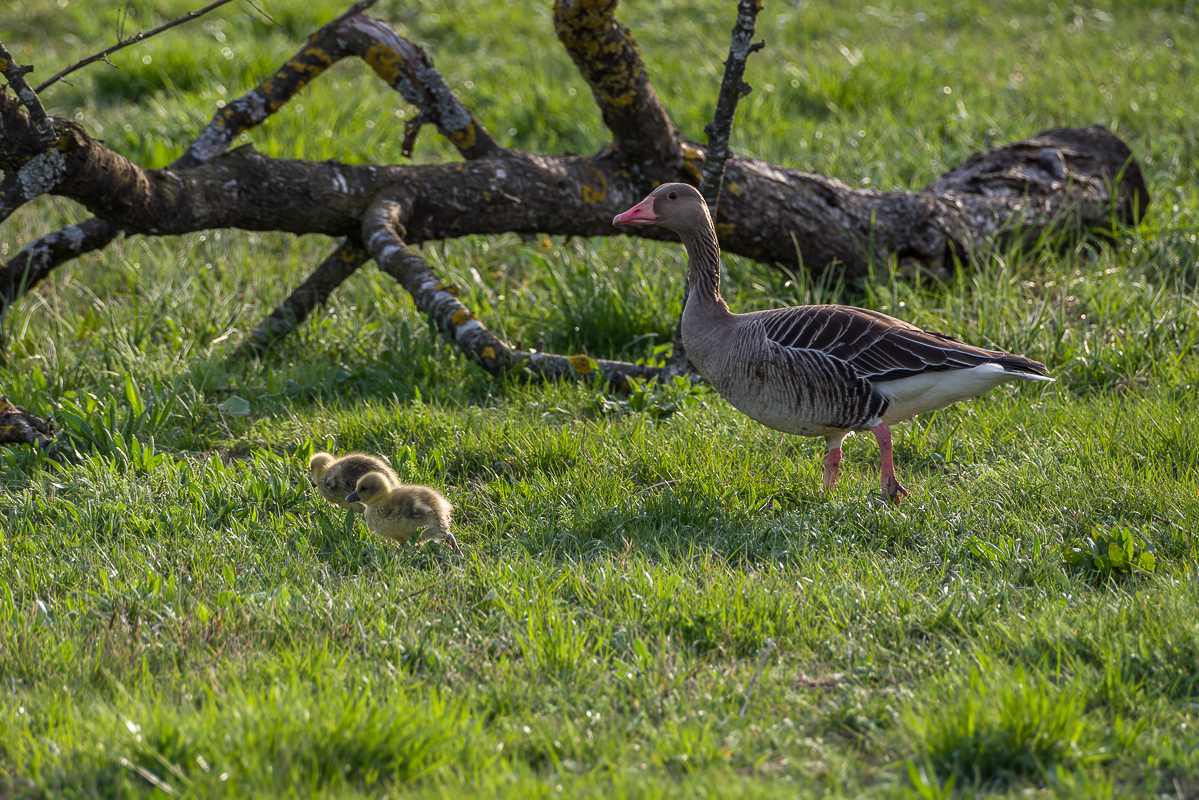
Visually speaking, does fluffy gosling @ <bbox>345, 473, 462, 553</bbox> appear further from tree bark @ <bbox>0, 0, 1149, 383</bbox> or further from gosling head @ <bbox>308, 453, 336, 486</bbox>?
tree bark @ <bbox>0, 0, 1149, 383</bbox>

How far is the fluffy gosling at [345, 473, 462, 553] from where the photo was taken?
4223mm

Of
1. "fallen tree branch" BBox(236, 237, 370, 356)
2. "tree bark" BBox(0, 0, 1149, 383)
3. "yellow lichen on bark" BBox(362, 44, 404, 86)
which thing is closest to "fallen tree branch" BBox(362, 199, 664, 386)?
"tree bark" BBox(0, 0, 1149, 383)

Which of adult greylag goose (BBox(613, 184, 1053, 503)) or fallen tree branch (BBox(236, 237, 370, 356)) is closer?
adult greylag goose (BBox(613, 184, 1053, 503))

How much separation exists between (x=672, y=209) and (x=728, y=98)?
97 centimetres

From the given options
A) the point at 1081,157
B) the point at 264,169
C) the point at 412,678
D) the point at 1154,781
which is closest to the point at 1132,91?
the point at 1081,157

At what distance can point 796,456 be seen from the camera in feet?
17.6

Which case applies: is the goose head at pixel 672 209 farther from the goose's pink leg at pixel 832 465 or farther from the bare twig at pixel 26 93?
the bare twig at pixel 26 93

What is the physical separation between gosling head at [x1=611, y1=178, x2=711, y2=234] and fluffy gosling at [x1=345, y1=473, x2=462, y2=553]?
6.02 feet

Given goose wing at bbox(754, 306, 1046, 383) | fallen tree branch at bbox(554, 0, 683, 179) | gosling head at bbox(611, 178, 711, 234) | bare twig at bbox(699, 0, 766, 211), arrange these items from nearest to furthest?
goose wing at bbox(754, 306, 1046, 383), gosling head at bbox(611, 178, 711, 234), bare twig at bbox(699, 0, 766, 211), fallen tree branch at bbox(554, 0, 683, 179)

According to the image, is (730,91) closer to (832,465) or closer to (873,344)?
(873,344)

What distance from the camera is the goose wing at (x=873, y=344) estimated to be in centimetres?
457

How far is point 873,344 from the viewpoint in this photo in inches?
185

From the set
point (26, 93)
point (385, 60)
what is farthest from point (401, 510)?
point (385, 60)

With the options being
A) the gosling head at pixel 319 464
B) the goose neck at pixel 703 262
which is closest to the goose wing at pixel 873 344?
the goose neck at pixel 703 262
